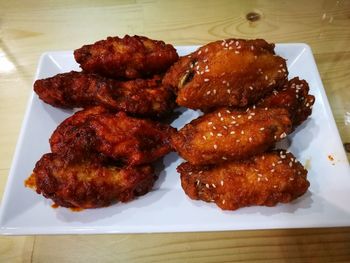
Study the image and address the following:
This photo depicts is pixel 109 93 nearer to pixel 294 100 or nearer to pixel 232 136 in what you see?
pixel 232 136

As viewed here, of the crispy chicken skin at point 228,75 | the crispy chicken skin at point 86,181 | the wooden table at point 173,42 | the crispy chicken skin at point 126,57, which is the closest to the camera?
the crispy chicken skin at point 86,181

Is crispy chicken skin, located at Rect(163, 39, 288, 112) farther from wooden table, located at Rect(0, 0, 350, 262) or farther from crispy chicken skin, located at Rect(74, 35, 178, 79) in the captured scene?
wooden table, located at Rect(0, 0, 350, 262)

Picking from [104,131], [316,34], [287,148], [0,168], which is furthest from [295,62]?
[0,168]

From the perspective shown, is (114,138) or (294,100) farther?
(294,100)

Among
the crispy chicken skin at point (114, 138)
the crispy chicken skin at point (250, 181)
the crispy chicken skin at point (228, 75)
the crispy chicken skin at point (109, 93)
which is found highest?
the crispy chicken skin at point (228, 75)

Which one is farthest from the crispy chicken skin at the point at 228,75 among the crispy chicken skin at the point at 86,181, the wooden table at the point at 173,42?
the wooden table at the point at 173,42

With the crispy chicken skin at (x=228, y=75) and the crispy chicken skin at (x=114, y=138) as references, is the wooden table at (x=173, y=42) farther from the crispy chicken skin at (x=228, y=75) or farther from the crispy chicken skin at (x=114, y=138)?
the crispy chicken skin at (x=228, y=75)

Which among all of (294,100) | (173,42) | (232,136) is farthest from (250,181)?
(173,42)
